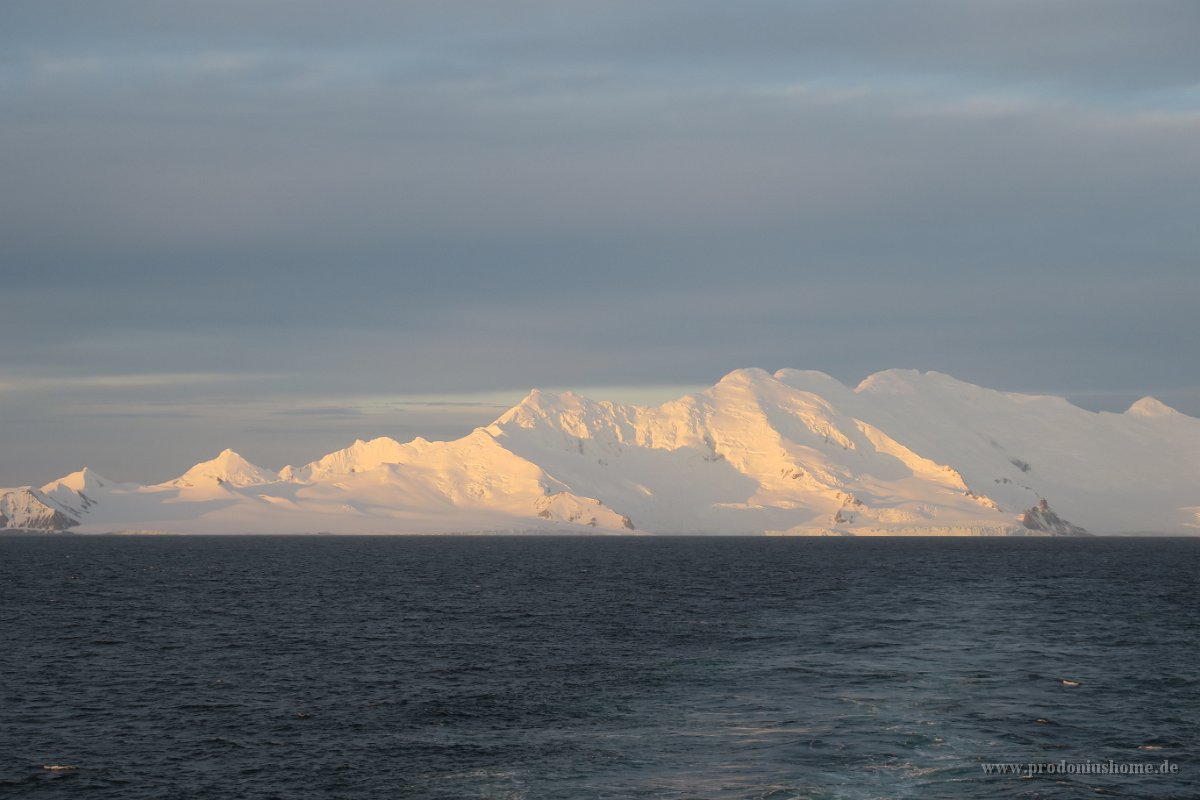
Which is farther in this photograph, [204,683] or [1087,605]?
[1087,605]

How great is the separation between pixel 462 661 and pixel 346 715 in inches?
888

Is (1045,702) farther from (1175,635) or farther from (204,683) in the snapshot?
(204,683)

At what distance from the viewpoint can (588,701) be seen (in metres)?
79.8

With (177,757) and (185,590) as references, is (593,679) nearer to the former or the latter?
(177,757)

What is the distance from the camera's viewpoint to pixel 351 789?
58.6 meters

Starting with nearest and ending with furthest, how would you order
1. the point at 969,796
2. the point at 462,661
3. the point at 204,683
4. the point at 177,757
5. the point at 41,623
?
the point at 969,796 → the point at 177,757 → the point at 204,683 → the point at 462,661 → the point at 41,623

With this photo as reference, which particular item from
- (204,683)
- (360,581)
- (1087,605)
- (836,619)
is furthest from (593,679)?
(360,581)

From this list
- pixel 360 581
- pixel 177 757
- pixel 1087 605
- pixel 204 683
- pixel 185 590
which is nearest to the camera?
pixel 177 757

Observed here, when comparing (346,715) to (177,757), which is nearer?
(177,757)

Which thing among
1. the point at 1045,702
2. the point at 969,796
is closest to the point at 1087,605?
the point at 1045,702

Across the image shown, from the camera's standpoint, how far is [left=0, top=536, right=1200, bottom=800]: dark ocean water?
197 ft

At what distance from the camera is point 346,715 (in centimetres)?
7519

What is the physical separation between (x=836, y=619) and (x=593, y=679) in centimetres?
5016

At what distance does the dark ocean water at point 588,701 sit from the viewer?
60.0 meters
